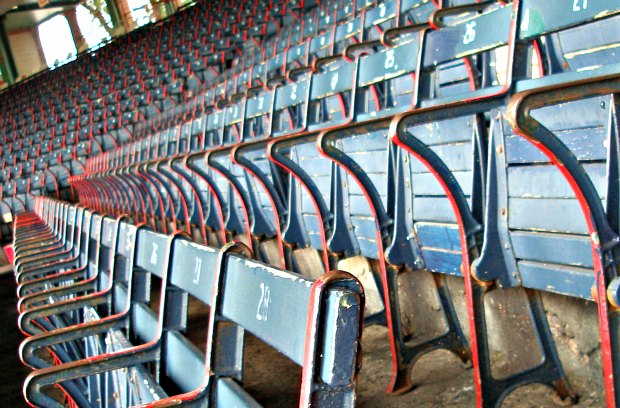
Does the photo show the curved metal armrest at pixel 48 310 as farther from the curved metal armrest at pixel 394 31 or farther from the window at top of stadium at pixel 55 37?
the window at top of stadium at pixel 55 37

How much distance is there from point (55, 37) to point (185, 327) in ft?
44.7

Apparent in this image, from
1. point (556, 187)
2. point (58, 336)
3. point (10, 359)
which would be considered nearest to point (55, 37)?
point (10, 359)

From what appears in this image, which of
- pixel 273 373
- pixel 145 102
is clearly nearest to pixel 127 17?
pixel 145 102

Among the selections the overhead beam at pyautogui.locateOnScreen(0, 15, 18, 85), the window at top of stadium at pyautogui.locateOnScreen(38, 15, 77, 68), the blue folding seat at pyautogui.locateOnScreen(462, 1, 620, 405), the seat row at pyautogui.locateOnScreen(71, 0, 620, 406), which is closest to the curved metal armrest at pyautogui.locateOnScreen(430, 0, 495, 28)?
the seat row at pyautogui.locateOnScreen(71, 0, 620, 406)

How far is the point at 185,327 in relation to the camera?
3.04ft

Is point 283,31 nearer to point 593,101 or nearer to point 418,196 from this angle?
point 418,196

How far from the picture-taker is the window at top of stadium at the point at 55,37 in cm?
1314

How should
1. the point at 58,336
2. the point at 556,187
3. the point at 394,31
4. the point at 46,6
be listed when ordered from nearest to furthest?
the point at 556,187 < the point at 58,336 < the point at 394,31 < the point at 46,6

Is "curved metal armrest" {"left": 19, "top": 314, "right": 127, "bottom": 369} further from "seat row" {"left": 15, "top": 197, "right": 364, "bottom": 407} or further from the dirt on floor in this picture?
the dirt on floor

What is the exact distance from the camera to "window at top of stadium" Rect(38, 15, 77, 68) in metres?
13.1

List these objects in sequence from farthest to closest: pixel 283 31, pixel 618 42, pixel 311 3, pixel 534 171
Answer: pixel 311 3 < pixel 283 31 < pixel 618 42 < pixel 534 171

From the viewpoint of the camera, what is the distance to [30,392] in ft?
2.99

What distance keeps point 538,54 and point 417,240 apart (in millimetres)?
361

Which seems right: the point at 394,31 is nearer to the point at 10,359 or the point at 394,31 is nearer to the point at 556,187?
the point at 556,187
